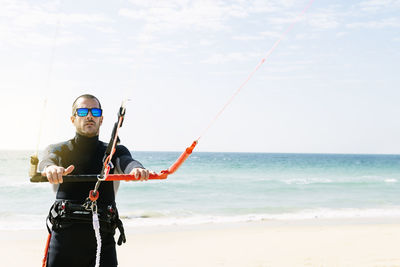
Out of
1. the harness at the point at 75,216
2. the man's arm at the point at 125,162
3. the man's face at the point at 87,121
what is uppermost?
the man's face at the point at 87,121

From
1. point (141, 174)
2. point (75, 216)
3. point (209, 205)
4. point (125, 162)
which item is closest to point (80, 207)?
point (75, 216)

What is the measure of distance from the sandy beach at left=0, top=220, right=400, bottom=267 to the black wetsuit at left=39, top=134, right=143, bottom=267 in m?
5.91

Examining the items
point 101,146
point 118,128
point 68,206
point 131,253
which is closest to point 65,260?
point 68,206

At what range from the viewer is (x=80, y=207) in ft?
9.78

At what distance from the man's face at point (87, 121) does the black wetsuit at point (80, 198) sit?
0.17 ft

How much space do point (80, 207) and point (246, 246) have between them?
7.82 metres

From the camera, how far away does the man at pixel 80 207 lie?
3.00 meters

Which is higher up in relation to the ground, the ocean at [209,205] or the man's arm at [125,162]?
the man's arm at [125,162]

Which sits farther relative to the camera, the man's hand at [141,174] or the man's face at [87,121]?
the man's face at [87,121]

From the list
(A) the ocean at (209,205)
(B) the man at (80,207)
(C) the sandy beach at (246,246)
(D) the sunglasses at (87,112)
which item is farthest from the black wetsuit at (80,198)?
(A) the ocean at (209,205)

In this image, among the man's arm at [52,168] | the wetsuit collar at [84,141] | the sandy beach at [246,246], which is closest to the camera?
the man's arm at [52,168]

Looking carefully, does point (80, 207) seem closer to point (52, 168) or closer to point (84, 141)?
point (84, 141)

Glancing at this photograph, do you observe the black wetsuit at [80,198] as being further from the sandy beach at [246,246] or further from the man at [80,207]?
the sandy beach at [246,246]

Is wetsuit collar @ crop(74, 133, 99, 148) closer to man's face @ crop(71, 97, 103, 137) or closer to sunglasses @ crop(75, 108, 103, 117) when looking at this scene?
man's face @ crop(71, 97, 103, 137)
